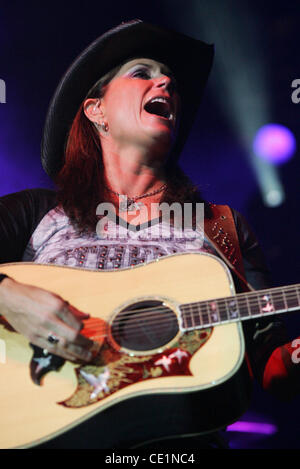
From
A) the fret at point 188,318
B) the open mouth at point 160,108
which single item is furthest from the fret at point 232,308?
the open mouth at point 160,108

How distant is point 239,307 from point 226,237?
0.57 m

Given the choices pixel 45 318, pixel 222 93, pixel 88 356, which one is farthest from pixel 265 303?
pixel 222 93

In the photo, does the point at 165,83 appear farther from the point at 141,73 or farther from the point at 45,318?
the point at 45,318

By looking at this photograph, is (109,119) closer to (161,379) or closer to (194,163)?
(194,163)

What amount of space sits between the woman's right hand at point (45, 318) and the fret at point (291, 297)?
0.59 metres

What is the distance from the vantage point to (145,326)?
119 centimetres

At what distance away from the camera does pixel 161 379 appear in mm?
1090

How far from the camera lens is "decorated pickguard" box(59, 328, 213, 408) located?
3.60ft

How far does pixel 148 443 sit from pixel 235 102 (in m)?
2.05

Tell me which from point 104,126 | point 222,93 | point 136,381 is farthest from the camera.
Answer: point 222,93

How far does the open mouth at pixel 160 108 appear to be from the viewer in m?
1.89

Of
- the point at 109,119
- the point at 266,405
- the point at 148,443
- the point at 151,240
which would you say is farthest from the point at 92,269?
the point at 266,405

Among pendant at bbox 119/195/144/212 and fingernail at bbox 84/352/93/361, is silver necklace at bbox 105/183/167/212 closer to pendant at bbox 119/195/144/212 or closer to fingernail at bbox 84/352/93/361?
pendant at bbox 119/195/144/212

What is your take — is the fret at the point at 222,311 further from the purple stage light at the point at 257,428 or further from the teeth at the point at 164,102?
the purple stage light at the point at 257,428
